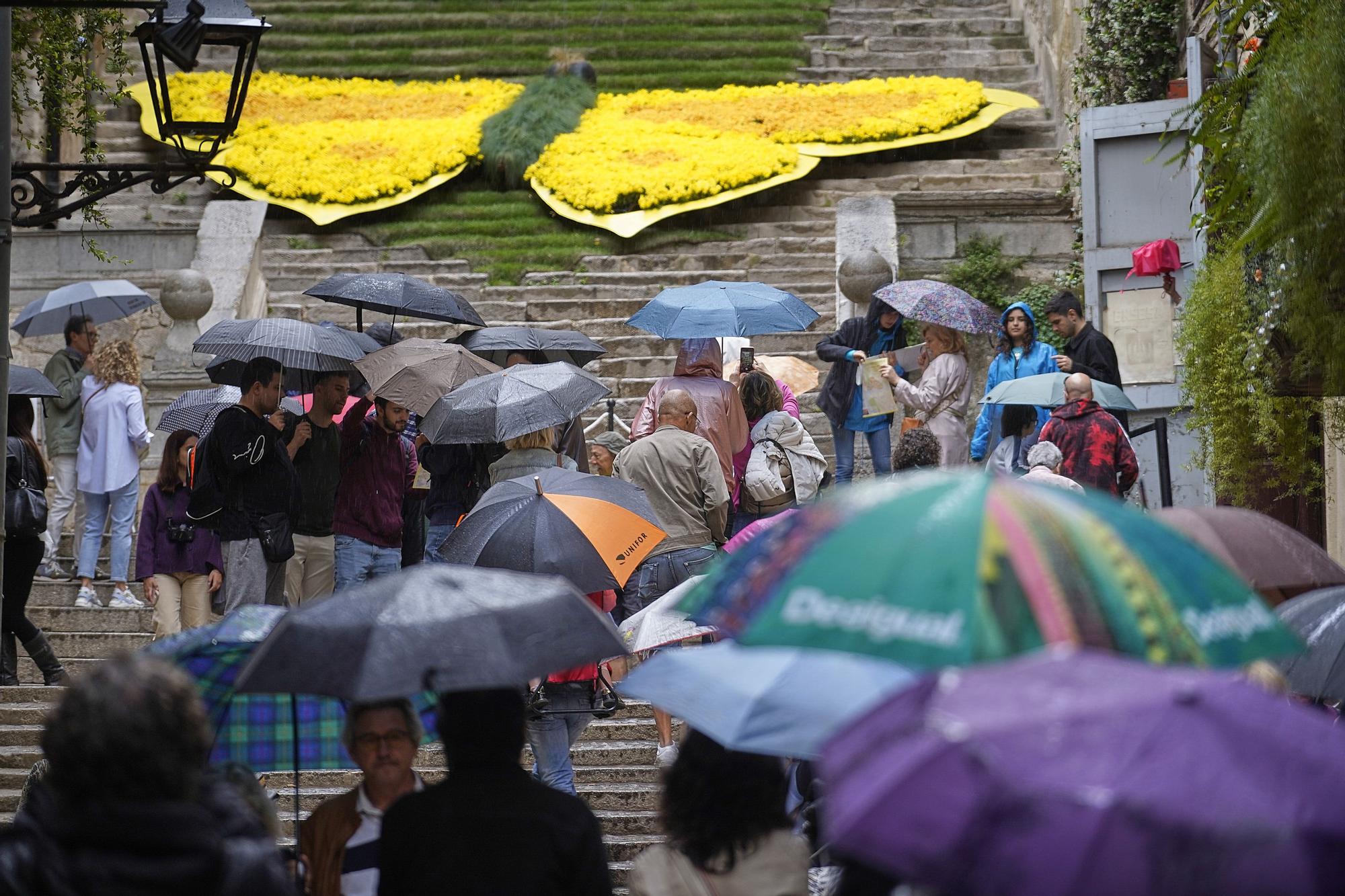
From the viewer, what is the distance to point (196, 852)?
3080mm

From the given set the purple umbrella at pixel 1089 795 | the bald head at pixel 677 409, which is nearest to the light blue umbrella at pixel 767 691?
the purple umbrella at pixel 1089 795

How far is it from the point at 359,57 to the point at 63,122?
15.6 m

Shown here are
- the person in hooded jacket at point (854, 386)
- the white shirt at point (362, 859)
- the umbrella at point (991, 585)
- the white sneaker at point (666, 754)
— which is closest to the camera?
the umbrella at point (991, 585)

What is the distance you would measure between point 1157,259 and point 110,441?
267 inches

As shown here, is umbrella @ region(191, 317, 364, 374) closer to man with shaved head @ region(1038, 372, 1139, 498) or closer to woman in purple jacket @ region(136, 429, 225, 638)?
woman in purple jacket @ region(136, 429, 225, 638)

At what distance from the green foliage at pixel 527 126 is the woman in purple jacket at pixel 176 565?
10.4 m

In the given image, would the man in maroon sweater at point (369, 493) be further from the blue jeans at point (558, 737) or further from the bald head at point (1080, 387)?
the bald head at point (1080, 387)

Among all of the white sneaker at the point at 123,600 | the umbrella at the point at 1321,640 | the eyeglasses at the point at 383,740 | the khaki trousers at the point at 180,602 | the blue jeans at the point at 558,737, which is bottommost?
the blue jeans at the point at 558,737

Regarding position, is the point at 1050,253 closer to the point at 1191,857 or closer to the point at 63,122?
the point at 63,122

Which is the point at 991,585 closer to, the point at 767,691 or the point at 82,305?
the point at 767,691

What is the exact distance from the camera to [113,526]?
35.5ft

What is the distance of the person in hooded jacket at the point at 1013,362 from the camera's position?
10961mm

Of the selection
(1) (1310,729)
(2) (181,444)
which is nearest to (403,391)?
(2) (181,444)

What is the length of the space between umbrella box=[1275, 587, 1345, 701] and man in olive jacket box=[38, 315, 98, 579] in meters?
8.22
